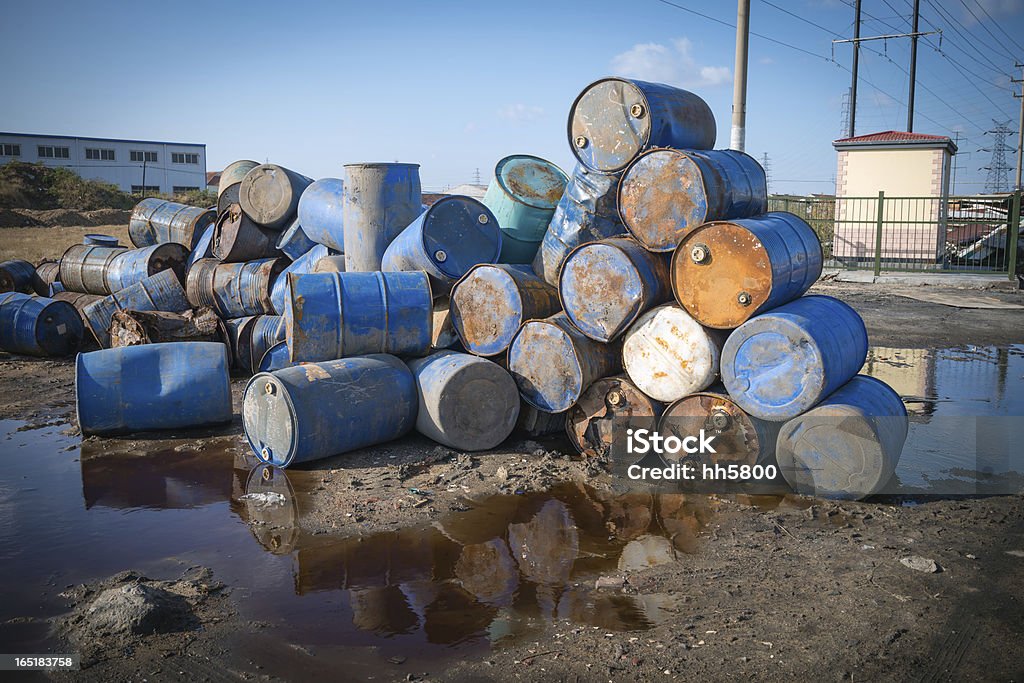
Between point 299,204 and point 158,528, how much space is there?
474 cm

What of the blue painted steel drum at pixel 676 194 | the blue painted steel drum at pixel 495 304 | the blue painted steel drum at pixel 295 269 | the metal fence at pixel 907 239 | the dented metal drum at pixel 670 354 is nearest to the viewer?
the dented metal drum at pixel 670 354

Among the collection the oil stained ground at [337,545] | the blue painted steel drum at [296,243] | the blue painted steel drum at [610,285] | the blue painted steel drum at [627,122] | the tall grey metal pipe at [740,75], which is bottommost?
the oil stained ground at [337,545]

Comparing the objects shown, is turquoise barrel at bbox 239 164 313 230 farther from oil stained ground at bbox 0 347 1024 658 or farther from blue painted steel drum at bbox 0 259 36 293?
blue painted steel drum at bbox 0 259 36 293

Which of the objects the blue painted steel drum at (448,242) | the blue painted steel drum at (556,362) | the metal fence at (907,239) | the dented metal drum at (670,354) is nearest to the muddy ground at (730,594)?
the blue painted steel drum at (556,362)

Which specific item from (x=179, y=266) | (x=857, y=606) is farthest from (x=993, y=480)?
(x=179, y=266)

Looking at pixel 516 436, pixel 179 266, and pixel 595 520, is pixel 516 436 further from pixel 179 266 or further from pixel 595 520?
pixel 179 266

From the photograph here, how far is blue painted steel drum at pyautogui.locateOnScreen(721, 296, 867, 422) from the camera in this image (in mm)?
4840

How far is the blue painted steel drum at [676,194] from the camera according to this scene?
543cm

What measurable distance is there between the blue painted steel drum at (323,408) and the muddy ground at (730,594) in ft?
0.68

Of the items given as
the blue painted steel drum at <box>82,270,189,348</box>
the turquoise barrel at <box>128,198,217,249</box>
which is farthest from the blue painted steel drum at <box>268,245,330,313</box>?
the turquoise barrel at <box>128,198,217,249</box>

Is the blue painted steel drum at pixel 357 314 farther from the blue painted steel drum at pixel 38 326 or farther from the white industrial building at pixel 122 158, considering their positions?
the white industrial building at pixel 122 158

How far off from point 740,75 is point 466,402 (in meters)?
8.08

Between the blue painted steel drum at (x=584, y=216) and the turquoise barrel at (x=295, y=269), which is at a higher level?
the blue painted steel drum at (x=584, y=216)

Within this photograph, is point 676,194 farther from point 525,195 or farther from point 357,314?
point 357,314
